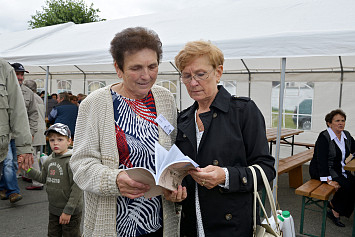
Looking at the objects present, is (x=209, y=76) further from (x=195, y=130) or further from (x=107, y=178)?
(x=107, y=178)

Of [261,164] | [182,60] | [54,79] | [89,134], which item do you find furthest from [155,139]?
[54,79]

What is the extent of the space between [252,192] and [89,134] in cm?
84

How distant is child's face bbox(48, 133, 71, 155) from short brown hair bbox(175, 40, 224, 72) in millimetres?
1908

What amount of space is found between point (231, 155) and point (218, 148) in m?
0.07

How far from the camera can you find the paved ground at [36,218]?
371cm

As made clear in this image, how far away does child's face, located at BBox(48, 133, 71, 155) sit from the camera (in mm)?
2939

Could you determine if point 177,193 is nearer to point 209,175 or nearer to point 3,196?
point 209,175

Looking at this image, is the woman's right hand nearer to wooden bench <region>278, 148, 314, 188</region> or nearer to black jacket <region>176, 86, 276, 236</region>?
black jacket <region>176, 86, 276, 236</region>

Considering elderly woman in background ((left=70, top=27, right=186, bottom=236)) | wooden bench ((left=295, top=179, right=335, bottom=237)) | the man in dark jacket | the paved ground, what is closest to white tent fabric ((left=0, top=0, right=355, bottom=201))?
wooden bench ((left=295, top=179, right=335, bottom=237))

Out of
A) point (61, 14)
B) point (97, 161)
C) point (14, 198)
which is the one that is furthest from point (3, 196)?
point (61, 14)

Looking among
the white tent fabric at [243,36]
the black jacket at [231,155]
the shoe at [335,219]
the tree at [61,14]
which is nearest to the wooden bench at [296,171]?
the shoe at [335,219]

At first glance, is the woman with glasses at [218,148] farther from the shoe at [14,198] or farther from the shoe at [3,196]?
the shoe at [3,196]

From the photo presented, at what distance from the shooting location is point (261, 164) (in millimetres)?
1424

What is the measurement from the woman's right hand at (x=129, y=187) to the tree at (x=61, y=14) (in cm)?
3083
